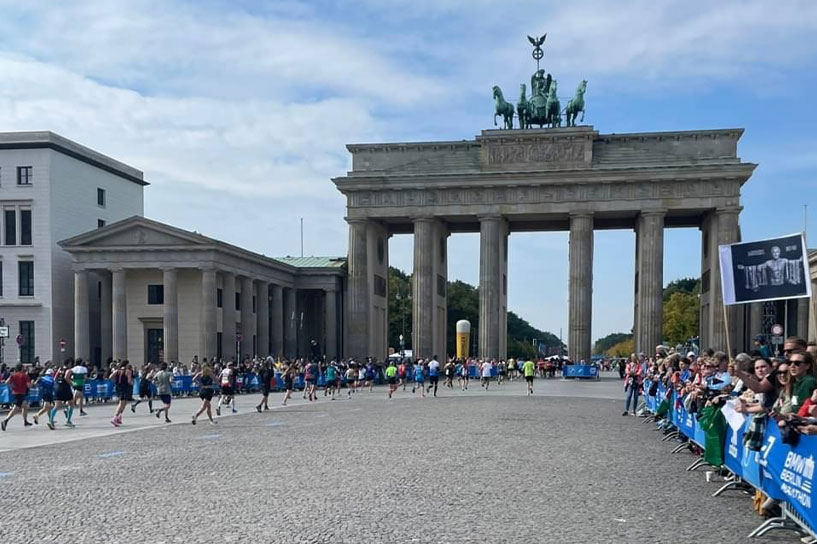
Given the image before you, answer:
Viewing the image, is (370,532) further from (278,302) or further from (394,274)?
(394,274)

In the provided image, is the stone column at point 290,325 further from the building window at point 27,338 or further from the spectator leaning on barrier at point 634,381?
the spectator leaning on barrier at point 634,381

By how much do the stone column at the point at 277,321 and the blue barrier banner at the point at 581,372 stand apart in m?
23.0

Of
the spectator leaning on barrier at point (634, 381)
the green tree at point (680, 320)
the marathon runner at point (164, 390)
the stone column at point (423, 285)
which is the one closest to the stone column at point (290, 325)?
the stone column at point (423, 285)

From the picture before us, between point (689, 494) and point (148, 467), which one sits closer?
point (689, 494)

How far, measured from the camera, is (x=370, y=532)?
10.1 metres

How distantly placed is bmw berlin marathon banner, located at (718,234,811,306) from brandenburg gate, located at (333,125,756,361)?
5029 centimetres

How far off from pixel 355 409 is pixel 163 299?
34.7 metres

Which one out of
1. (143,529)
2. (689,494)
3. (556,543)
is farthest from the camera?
→ (689,494)

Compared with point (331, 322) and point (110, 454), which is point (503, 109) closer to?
point (331, 322)

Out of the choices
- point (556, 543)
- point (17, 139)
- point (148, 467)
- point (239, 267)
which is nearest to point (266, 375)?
point (148, 467)

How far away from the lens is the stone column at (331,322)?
75000 mm

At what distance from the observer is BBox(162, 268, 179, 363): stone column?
5934cm

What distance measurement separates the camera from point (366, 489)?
13031 millimetres

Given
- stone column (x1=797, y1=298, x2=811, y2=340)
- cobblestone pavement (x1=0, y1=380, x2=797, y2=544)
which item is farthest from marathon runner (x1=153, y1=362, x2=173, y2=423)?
stone column (x1=797, y1=298, x2=811, y2=340)
